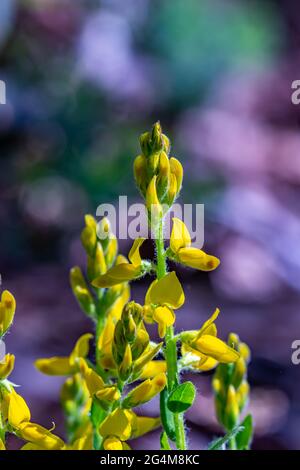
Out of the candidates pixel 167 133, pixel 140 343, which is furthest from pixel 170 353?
pixel 167 133

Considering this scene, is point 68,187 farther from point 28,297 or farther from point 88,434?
point 88,434

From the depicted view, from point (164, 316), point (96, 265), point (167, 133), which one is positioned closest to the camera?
point (164, 316)

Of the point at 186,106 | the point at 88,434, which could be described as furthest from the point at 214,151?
Result: the point at 88,434

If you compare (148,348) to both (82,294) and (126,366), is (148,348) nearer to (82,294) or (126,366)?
(126,366)

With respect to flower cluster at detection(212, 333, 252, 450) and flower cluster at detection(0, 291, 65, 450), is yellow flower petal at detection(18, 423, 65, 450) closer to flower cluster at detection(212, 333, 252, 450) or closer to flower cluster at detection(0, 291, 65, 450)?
flower cluster at detection(0, 291, 65, 450)

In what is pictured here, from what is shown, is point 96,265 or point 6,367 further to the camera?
point 96,265

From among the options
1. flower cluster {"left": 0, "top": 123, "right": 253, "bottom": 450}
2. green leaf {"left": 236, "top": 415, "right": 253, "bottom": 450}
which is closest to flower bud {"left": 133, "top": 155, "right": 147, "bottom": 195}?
flower cluster {"left": 0, "top": 123, "right": 253, "bottom": 450}
